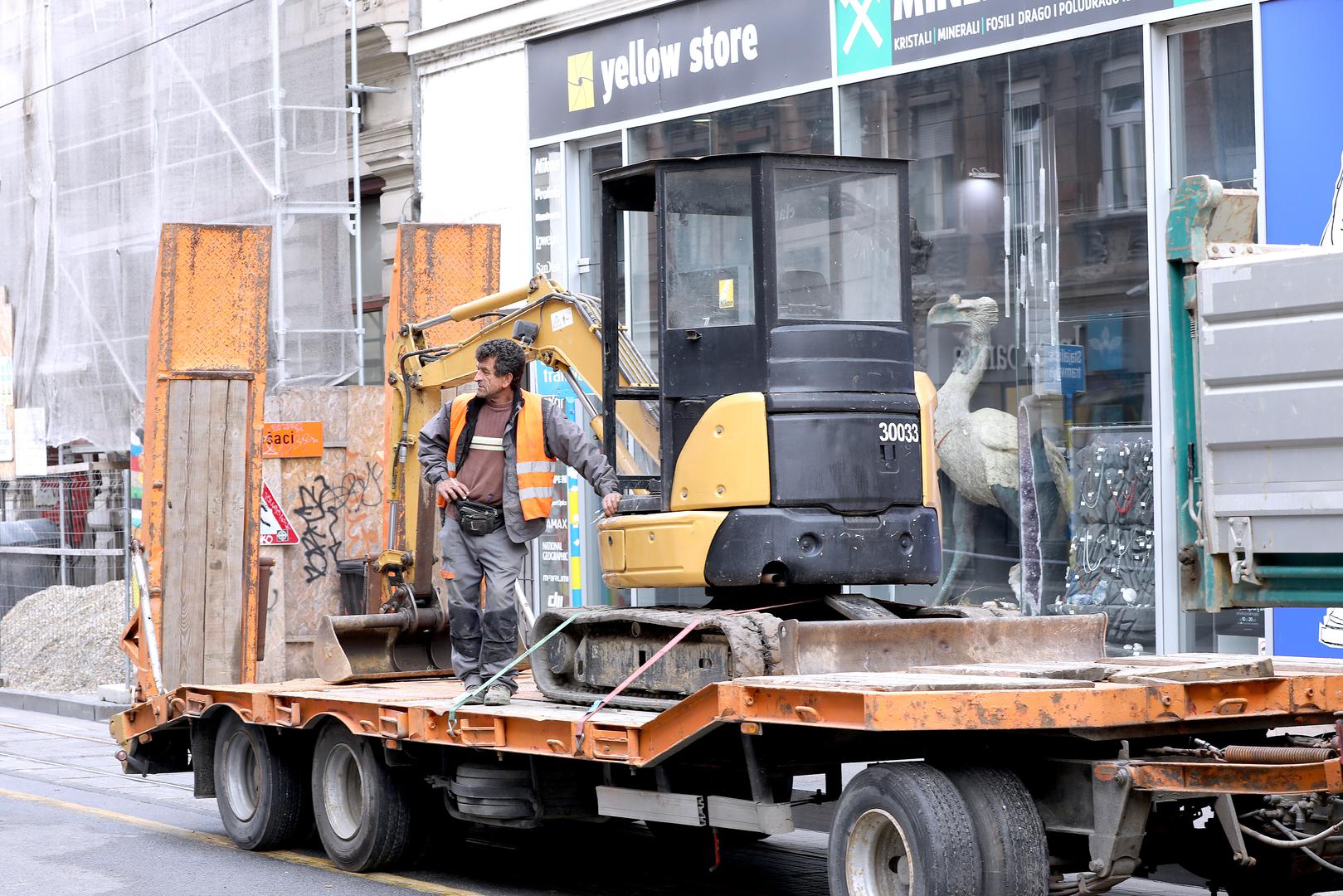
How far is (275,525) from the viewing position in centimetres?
1557

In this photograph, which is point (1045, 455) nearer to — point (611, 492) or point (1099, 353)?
point (1099, 353)

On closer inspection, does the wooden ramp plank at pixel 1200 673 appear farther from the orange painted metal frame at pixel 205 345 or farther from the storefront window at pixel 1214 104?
the orange painted metal frame at pixel 205 345

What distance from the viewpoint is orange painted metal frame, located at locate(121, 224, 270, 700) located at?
12039 millimetres

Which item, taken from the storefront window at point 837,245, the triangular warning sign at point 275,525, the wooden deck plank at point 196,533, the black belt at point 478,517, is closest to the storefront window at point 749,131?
the triangular warning sign at point 275,525

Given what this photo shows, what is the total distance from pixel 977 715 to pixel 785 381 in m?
2.19

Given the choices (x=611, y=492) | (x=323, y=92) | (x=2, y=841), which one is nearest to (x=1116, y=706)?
(x=611, y=492)

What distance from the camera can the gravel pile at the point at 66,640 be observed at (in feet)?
63.1

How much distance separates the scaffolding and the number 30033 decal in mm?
11531

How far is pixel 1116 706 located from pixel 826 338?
244 cm

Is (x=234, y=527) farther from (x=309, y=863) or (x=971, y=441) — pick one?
(x=971, y=441)

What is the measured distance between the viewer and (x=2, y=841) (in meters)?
10.5

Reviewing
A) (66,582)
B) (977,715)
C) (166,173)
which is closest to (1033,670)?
(977,715)

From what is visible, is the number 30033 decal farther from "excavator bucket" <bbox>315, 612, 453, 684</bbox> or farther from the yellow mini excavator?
"excavator bucket" <bbox>315, 612, 453, 684</bbox>

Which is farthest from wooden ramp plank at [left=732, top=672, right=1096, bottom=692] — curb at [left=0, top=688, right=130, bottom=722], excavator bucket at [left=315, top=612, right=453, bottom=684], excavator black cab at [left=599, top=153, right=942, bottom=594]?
curb at [left=0, top=688, right=130, bottom=722]
